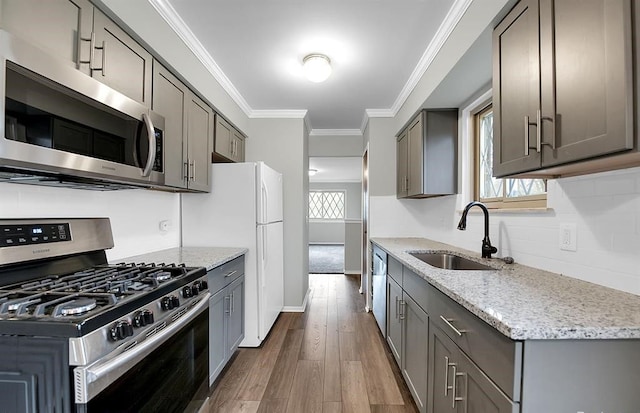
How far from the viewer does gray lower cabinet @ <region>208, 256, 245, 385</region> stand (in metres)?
2.02

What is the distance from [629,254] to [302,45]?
86.9 inches

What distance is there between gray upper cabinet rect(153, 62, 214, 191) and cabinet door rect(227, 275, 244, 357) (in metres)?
0.84

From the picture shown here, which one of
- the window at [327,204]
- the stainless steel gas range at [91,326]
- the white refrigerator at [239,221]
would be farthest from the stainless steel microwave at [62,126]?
the window at [327,204]

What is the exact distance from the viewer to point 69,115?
118 centimetres

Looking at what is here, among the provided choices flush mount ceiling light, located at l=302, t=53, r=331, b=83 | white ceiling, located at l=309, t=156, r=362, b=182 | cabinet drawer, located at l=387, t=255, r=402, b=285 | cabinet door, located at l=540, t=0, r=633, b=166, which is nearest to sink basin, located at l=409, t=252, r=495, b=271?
cabinet drawer, located at l=387, t=255, r=402, b=285

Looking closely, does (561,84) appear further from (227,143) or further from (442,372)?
(227,143)

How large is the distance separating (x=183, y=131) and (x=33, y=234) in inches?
43.7

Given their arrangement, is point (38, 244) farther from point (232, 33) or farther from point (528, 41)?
point (528, 41)

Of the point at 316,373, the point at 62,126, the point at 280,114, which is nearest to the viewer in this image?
the point at 62,126

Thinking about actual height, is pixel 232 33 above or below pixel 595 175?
above

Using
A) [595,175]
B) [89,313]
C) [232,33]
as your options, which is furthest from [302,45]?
[89,313]

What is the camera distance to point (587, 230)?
1.34 m

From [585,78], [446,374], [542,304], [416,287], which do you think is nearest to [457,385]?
[446,374]

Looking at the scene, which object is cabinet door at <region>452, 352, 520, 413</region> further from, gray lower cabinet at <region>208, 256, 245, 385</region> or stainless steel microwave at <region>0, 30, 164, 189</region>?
stainless steel microwave at <region>0, 30, 164, 189</region>
